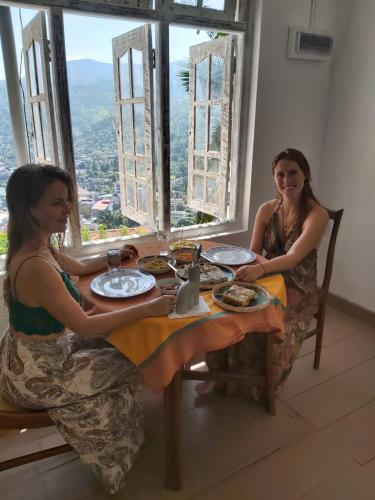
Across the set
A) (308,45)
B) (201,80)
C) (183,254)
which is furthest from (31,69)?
(308,45)

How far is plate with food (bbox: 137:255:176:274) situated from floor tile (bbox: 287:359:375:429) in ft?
3.28

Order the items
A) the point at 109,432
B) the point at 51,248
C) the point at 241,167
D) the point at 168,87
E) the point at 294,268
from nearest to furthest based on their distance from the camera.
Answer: the point at 109,432
the point at 51,248
the point at 294,268
the point at 168,87
the point at 241,167

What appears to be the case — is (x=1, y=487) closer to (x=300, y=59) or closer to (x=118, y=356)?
(x=118, y=356)

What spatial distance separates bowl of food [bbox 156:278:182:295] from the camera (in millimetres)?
1448

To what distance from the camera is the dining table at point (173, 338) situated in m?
1.24

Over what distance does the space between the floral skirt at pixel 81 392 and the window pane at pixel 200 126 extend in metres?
1.76

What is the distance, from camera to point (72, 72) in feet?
6.66

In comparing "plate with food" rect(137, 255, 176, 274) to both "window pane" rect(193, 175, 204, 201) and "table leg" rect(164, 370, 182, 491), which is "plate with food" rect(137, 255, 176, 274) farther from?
"window pane" rect(193, 175, 204, 201)

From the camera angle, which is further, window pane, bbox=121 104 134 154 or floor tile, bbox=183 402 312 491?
window pane, bbox=121 104 134 154

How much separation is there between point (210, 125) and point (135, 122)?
1.86 ft

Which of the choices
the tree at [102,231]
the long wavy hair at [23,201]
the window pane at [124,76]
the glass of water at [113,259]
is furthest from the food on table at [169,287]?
the window pane at [124,76]

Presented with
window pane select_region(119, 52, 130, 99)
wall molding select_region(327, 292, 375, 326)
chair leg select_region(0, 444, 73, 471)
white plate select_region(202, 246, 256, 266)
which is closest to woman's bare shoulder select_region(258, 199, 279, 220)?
white plate select_region(202, 246, 256, 266)

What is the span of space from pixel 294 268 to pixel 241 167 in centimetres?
105

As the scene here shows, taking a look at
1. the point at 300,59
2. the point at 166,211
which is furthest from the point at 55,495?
the point at 300,59
